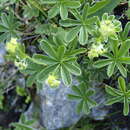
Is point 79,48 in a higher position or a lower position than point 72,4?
lower

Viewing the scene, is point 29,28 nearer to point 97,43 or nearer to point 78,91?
point 78,91

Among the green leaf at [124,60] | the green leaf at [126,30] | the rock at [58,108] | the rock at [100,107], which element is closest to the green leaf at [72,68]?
the green leaf at [124,60]

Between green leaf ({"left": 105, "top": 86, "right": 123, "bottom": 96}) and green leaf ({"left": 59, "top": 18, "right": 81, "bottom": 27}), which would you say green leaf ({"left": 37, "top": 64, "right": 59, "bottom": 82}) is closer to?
green leaf ({"left": 59, "top": 18, "right": 81, "bottom": 27})

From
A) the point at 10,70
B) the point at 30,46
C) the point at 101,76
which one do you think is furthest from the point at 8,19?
the point at 10,70

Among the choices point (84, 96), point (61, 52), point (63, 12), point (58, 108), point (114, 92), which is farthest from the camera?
point (58, 108)

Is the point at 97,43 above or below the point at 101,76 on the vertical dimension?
above

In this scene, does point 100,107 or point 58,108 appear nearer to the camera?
point 100,107

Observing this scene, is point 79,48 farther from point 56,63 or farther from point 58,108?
point 58,108

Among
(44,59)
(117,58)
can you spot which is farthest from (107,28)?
(44,59)

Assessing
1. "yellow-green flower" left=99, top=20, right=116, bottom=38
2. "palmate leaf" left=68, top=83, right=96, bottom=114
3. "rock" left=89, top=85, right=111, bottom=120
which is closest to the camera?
"yellow-green flower" left=99, top=20, right=116, bottom=38

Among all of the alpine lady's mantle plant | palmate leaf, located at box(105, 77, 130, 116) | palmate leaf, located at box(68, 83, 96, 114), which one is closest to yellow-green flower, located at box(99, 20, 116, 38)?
the alpine lady's mantle plant

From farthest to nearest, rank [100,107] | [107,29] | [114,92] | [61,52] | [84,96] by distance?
[100,107], [84,96], [114,92], [61,52], [107,29]
